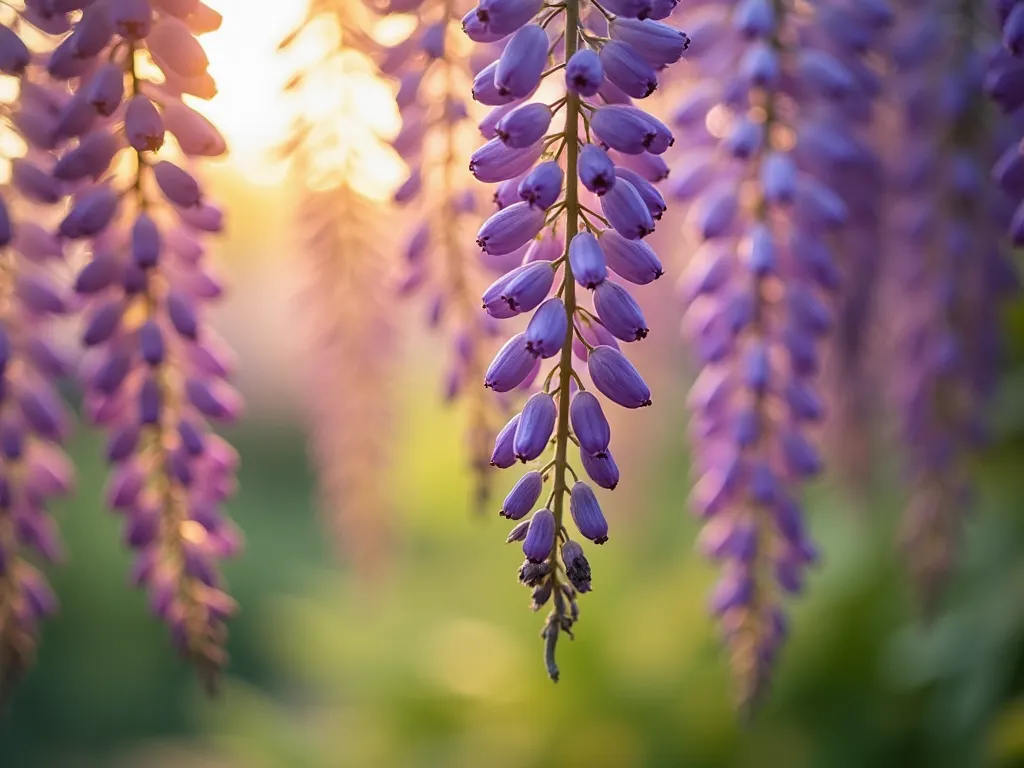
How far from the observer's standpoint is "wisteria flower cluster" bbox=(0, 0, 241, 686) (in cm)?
107

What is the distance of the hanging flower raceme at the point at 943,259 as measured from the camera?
1476mm

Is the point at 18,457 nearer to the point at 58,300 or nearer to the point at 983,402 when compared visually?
the point at 58,300

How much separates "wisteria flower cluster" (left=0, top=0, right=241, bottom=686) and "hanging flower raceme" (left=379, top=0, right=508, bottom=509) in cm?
29

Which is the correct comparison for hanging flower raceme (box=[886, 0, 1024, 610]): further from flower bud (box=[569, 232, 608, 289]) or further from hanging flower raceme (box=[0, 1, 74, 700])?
hanging flower raceme (box=[0, 1, 74, 700])

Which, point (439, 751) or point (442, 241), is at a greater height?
point (442, 241)

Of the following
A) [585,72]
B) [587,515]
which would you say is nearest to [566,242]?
→ [585,72]

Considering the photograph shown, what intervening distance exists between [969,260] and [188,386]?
121 centimetres

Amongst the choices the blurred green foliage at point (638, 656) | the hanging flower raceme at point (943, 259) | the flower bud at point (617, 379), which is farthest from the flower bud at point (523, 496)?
the hanging flower raceme at point (943, 259)

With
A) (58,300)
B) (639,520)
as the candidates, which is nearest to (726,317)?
(58,300)

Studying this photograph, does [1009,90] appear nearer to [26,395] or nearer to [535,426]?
[535,426]

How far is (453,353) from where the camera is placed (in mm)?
1371

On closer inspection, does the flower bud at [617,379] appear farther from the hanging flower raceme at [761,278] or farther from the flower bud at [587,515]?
the hanging flower raceme at [761,278]

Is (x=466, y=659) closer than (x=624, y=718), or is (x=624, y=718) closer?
(x=624, y=718)

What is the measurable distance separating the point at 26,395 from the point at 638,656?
206 centimetres
